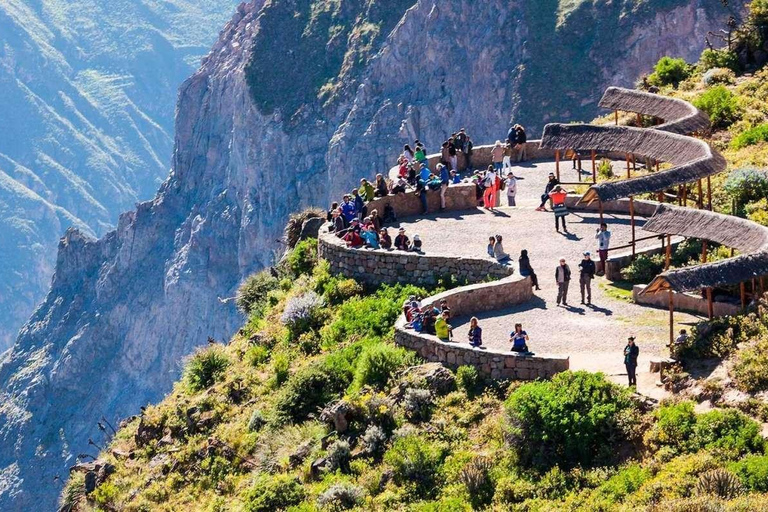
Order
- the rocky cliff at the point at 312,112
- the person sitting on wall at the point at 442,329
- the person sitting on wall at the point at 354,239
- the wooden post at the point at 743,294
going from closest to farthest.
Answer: the wooden post at the point at 743,294, the person sitting on wall at the point at 442,329, the person sitting on wall at the point at 354,239, the rocky cliff at the point at 312,112

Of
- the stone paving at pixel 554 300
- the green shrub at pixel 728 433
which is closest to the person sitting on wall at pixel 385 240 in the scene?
the stone paving at pixel 554 300

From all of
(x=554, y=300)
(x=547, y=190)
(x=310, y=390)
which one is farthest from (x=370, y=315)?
(x=547, y=190)

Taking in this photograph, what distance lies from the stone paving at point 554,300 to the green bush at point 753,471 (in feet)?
11.2

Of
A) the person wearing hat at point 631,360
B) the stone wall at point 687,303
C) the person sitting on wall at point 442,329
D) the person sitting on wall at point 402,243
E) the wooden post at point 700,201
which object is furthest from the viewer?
the person sitting on wall at point 402,243

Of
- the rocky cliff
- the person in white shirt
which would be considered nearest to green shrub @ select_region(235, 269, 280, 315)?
the person in white shirt

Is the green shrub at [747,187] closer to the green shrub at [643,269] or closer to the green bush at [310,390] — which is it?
the green shrub at [643,269]

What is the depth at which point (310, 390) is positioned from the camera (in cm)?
3078

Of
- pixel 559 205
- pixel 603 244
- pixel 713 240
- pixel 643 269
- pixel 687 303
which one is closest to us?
pixel 713 240

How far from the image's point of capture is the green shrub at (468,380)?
27359 millimetres

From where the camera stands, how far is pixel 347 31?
176m

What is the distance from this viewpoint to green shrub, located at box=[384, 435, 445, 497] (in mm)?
25391

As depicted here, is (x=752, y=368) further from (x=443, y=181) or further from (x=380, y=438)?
(x=443, y=181)

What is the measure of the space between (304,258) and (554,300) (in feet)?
33.0

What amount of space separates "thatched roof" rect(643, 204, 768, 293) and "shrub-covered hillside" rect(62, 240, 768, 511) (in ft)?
8.06
